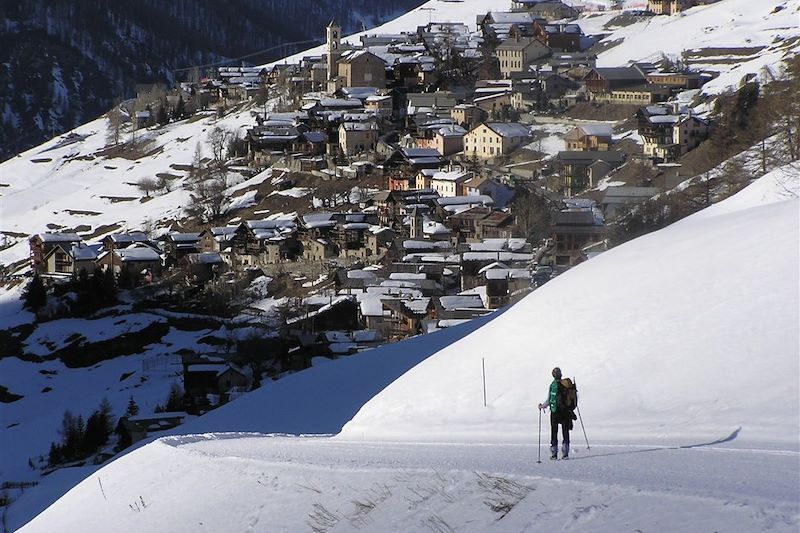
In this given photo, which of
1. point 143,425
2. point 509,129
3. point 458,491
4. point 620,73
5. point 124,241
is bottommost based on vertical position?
point 143,425

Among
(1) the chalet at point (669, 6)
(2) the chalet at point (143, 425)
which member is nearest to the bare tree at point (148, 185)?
(1) the chalet at point (669, 6)

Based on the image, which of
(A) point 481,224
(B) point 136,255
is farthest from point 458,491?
(B) point 136,255

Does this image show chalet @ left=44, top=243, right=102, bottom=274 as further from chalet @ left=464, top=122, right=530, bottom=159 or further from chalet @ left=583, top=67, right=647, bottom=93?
chalet @ left=583, top=67, right=647, bottom=93

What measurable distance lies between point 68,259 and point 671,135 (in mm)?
21171

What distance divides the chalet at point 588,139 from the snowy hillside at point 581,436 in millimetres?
28389

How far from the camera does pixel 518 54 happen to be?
59625 mm

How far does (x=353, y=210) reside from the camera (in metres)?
41.5

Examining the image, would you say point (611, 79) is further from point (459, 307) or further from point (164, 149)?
point (459, 307)

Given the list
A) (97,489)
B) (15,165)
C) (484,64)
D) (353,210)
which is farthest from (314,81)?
(97,489)

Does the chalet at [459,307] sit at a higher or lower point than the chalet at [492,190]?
lower

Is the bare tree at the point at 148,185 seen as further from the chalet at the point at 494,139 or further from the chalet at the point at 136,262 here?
the chalet at the point at 494,139

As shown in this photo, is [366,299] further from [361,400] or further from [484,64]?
[484,64]

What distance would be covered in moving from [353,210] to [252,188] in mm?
8268

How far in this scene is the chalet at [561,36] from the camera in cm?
6244
